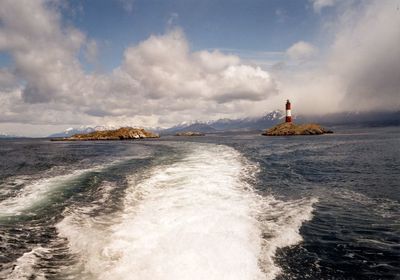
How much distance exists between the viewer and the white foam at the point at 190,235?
7.61 m

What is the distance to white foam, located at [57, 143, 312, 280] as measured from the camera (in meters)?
7.61

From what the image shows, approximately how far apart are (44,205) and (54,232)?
463 centimetres

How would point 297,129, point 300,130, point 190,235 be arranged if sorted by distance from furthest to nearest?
point 297,129
point 300,130
point 190,235

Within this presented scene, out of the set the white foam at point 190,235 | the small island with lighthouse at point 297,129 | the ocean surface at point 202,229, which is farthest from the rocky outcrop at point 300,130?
the white foam at point 190,235

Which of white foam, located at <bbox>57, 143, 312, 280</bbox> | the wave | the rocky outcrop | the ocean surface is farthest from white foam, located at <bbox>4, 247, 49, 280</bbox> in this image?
the rocky outcrop

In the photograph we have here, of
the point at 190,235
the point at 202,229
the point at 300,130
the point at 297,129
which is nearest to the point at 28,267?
the point at 190,235

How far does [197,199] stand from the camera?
1448cm

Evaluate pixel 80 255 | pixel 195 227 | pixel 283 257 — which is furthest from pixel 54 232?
pixel 283 257

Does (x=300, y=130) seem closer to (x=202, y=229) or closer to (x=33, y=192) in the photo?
(x=33, y=192)

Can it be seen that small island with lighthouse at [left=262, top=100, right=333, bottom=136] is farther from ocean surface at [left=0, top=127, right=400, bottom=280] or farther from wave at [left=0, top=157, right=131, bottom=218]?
wave at [left=0, top=157, right=131, bottom=218]

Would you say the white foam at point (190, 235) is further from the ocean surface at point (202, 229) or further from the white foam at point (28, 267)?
the white foam at point (28, 267)

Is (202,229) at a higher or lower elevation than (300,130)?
lower

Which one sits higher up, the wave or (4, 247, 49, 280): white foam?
the wave

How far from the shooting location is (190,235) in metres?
9.76
